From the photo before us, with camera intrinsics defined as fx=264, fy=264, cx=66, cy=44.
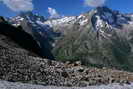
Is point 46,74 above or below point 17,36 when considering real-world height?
below

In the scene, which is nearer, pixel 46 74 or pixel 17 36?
pixel 46 74

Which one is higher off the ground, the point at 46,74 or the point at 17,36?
the point at 17,36

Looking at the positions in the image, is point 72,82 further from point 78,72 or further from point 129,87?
point 129,87

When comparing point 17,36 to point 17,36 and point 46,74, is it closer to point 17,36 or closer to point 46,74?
point 17,36

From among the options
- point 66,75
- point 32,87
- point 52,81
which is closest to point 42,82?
point 52,81

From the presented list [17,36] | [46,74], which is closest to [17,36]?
[17,36]

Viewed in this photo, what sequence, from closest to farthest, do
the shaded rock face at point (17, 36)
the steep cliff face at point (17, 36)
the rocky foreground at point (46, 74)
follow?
the rocky foreground at point (46, 74)
the steep cliff face at point (17, 36)
the shaded rock face at point (17, 36)

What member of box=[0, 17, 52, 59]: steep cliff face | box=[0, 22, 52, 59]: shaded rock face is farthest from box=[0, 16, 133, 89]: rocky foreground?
box=[0, 22, 52, 59]: shaded rock face

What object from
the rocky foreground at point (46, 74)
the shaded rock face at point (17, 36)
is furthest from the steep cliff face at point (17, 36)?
the rocky foreground at point (46, 74)

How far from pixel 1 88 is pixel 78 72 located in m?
19.4

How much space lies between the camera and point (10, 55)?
38.7 metres

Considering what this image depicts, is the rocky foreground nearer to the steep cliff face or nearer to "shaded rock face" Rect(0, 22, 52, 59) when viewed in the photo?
the steep cliff face

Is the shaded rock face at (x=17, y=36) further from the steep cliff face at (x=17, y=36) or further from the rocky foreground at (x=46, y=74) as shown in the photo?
the rocky foreground at (x=46, y=74)

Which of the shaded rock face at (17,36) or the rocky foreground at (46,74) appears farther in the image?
the shaded rock face at (17,36)
